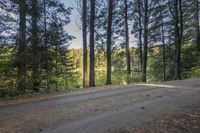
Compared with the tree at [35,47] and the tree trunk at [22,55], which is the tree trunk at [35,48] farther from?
the tree trunk at [22,55]

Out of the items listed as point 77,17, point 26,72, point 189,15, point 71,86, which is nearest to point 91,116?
point 26,72

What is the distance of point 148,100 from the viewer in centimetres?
952

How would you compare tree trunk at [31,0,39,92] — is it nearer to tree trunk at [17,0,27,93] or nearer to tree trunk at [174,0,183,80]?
tree trunk at [17,0,27,93]

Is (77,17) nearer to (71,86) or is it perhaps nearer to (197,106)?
(71,86)

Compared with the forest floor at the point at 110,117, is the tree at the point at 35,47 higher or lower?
higher

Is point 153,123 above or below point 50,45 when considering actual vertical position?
below

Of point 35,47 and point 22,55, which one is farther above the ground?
point 35,47

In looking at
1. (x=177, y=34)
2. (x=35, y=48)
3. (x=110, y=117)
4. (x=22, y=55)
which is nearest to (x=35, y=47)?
(x=35, y=48)

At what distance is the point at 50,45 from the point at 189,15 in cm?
2322

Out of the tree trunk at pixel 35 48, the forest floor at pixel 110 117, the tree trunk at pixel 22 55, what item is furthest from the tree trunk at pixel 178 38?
the tree trunk at pixel 22 55

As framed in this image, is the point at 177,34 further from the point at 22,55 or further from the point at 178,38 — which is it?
the point at 22,55

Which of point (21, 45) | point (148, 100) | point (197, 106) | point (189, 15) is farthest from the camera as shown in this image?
point (189, 15)

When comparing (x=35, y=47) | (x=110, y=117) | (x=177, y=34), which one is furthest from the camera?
(x=177, y=34)

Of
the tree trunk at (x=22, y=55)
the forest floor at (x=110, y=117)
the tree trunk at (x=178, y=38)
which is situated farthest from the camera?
the tree trunk at (x=178, y=38)
